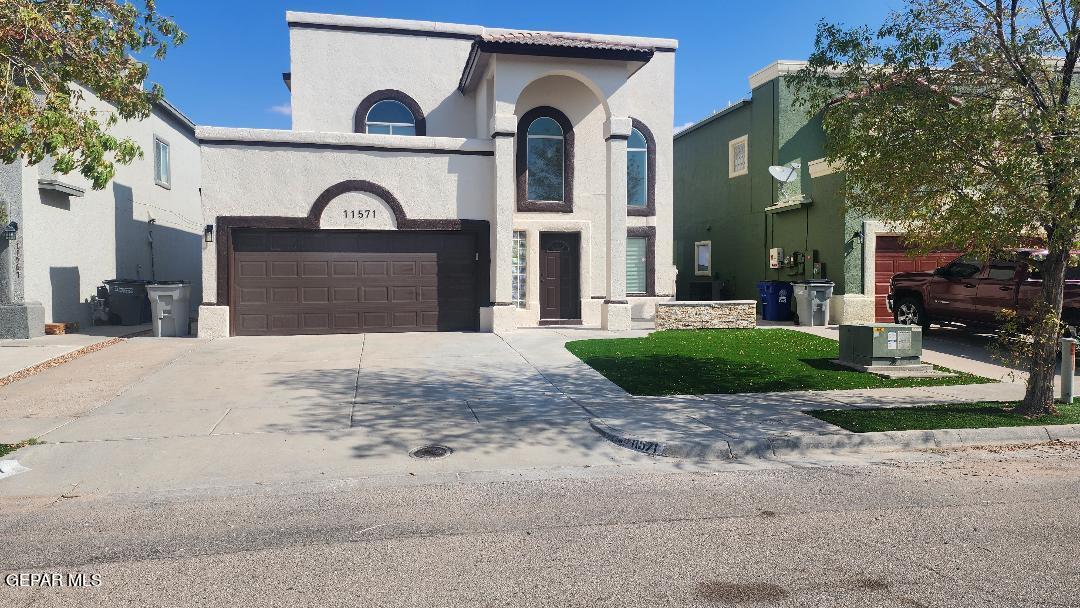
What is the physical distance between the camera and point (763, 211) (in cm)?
2056

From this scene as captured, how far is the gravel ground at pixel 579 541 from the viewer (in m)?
3.68

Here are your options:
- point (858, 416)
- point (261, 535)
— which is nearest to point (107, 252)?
point (261, 535)

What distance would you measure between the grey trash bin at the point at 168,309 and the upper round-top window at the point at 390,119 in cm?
604

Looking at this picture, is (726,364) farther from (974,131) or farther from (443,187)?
(443,187)

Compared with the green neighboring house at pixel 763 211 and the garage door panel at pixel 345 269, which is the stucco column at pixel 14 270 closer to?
the garage door panel at pixel 345 269

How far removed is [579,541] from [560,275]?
13.4 meters

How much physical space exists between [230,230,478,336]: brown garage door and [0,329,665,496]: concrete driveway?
2.46 m

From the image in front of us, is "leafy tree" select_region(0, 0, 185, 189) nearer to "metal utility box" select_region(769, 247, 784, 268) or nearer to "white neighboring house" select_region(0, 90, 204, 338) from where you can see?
"white neighboring house" select_region(0, 90, 204, 338)

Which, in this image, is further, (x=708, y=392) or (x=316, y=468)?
(x=708, y=392)

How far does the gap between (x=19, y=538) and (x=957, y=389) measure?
9.95 m

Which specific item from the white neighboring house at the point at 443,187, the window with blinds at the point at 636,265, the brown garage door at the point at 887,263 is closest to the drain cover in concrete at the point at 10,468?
the white neighboring house at the point at 443,187

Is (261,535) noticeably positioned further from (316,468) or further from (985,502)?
(985,502)

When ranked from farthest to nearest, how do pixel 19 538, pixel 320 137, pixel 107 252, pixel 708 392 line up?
pixel 107 252
pixel 320 137
pixel 708 392
pixel 19 538

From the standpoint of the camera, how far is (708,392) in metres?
9.20
